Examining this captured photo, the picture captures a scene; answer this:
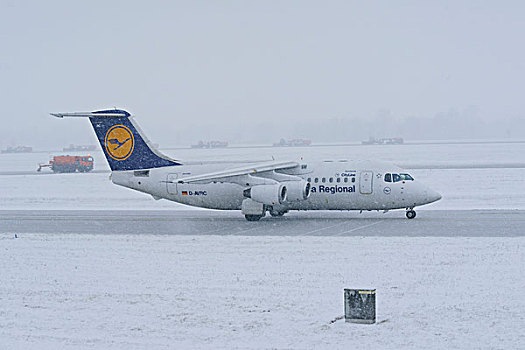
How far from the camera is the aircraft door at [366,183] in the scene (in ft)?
104

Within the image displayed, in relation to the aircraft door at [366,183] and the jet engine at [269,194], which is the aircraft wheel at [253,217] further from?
the aircraft door at [366,183]

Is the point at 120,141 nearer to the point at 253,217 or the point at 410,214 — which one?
the point at 253,217

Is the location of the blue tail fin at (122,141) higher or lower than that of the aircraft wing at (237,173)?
higher

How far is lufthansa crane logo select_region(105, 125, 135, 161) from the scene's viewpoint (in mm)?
34250

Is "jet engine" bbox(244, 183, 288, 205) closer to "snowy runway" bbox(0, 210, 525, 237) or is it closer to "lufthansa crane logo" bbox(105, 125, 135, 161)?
"snowy runway" bbox(0, 210, 525, 237)

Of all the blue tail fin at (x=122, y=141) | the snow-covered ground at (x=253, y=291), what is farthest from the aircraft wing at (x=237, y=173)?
the snow-covered ground at (x=253, y=291)

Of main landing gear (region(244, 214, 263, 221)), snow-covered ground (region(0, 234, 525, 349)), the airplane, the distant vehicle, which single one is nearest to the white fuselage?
the airplane

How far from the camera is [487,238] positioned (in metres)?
24.9

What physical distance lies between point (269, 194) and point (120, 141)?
26.3 feet

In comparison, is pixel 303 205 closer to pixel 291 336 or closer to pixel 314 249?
pixel 314 249

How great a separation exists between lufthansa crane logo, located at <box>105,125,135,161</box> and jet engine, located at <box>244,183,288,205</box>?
6.57m

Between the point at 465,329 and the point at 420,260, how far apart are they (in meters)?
7.78

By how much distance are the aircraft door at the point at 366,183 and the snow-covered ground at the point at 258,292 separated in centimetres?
605

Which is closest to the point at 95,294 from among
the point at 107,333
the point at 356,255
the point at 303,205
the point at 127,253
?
the point at 107,333
